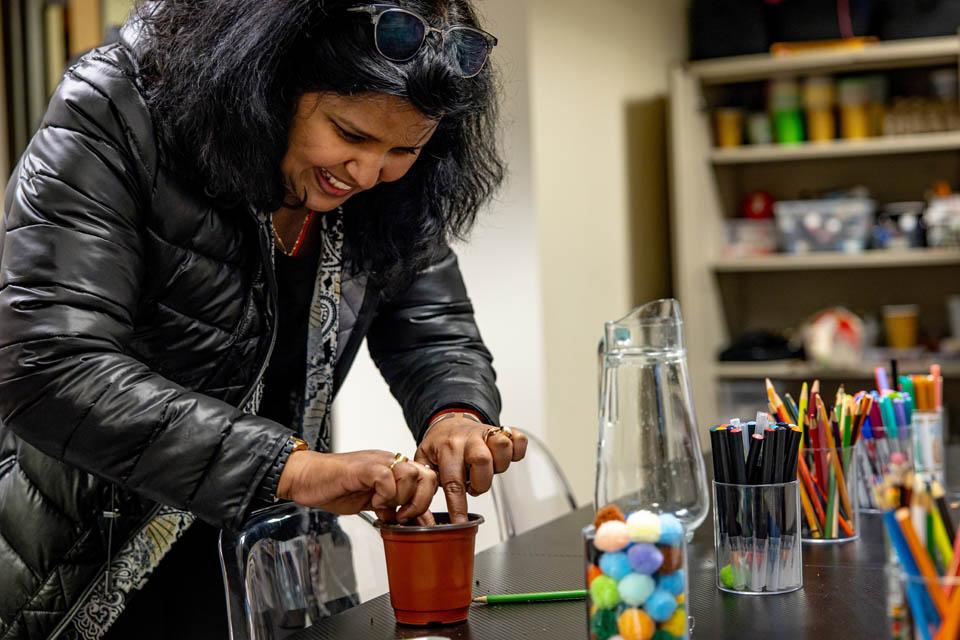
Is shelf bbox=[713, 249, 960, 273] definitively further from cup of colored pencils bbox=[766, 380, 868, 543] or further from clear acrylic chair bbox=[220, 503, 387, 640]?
clear acrylic chair bbox=[220, 503, 387, 640]

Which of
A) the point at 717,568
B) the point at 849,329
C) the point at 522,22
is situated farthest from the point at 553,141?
the point at 717,568

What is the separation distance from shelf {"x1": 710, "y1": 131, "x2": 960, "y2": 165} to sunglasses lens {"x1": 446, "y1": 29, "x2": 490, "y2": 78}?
2694 millimetres

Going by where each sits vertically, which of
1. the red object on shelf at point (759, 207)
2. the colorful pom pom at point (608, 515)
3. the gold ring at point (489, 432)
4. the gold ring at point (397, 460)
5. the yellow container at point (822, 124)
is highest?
the yellow container at point (822, 124)

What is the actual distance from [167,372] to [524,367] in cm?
194

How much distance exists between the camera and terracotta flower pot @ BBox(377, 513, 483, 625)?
1129 mm

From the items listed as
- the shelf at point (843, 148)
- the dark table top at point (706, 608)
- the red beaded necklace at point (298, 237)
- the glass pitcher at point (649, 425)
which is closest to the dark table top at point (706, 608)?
the dark table top at point (706, 608)

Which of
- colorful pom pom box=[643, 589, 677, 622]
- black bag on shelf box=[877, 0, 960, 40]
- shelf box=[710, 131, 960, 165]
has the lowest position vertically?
colorful pom pom box=[643, 589, 677, 622]

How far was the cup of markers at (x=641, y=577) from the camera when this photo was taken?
903 millimetres

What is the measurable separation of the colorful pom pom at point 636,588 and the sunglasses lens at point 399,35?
0.65m

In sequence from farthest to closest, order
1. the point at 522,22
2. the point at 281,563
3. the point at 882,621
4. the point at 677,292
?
the point at 677,292 < the point at 522,22 < the point at 281,563 < the point at 882,621

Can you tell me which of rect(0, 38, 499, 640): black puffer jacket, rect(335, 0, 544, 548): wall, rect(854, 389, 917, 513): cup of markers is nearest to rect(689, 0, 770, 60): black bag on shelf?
rect(335, 0, 544, 548): wall

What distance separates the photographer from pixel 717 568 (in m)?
1.23

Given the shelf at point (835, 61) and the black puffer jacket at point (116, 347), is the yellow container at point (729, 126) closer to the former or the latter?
the shelf at point (835, 61)

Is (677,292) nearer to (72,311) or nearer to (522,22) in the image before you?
(522,22)
